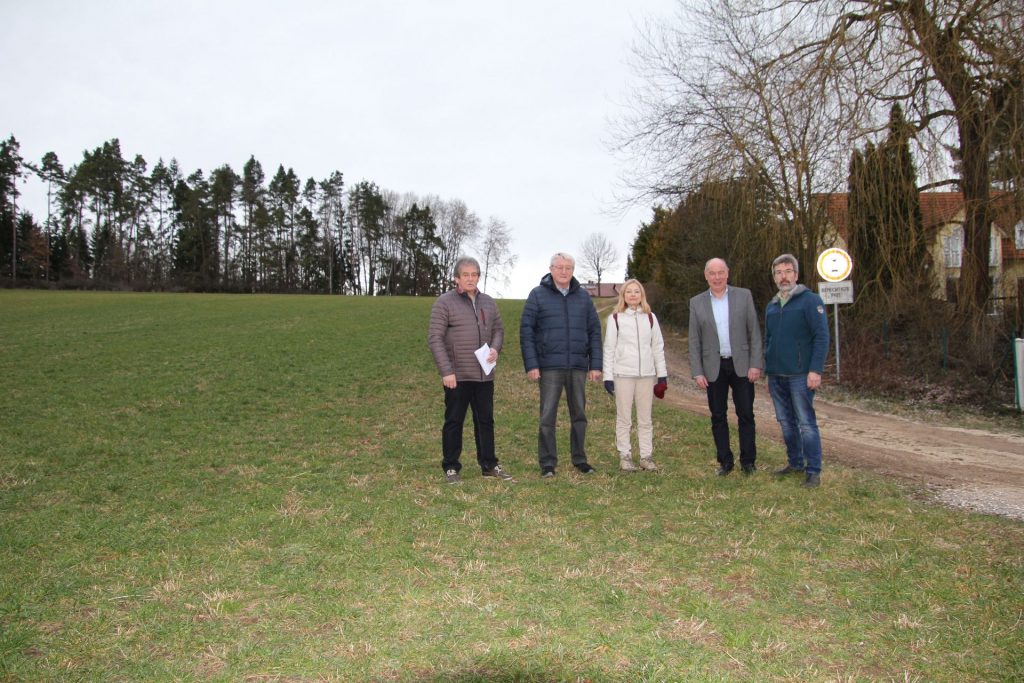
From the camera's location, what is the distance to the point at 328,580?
4.29 metres

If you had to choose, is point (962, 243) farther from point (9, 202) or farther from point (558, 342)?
point (9, 202)

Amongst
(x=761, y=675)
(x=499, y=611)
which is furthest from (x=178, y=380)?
(x=761, y=675)

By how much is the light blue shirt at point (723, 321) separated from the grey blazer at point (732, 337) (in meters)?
0.03

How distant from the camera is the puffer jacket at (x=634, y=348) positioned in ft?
23.4

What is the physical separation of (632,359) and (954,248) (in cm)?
1200

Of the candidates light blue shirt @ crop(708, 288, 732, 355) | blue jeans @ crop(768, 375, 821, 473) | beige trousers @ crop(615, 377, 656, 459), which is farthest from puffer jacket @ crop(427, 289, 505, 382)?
blue jeans @ crop(768, 375, 821, 473)

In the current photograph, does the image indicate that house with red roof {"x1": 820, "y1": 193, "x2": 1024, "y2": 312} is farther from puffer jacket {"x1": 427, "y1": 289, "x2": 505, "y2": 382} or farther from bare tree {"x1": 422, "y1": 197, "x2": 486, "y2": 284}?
bare tree {"x1": 422, "y1": 197, "x2": 486, "y2": 284}

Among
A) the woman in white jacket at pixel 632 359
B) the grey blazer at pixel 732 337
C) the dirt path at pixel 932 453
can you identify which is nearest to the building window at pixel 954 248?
the dirt path at pixel 932 453

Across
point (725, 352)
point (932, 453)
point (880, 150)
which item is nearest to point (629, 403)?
point (725, 352)

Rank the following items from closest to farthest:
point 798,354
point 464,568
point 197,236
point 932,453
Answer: point 464,568 < point 798,354 < point 932,453 < point 197,236

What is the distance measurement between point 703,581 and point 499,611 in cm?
133

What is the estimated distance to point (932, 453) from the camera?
30.0ft

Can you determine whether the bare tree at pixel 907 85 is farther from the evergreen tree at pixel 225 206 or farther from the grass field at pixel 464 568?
the evergreen tree at pixel 225 206

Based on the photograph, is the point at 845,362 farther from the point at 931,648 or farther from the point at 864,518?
the point at 931,648
